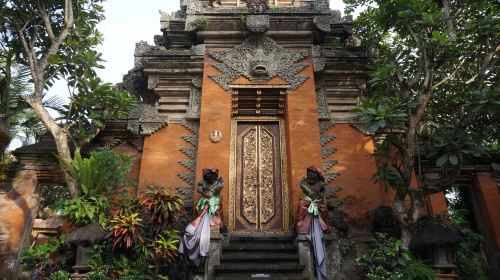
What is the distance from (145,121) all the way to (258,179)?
2787mm

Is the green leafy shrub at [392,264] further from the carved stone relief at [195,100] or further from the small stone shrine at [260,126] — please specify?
the carved stone relief at [195,100]

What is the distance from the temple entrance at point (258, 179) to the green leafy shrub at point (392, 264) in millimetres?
1965

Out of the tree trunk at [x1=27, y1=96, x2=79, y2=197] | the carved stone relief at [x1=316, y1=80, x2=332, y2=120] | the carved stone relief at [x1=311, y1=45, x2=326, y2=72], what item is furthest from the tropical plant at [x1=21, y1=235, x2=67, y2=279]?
the carved stone relief at [x1=311, y1=45, x2=326, y2=72]

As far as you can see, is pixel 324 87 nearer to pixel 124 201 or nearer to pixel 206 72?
pixel 206 72

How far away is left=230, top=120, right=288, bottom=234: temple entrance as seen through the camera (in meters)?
8.45

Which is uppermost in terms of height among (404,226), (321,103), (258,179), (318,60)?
(318,60)

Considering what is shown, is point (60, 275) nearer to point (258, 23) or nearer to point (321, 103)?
point (321, 103)

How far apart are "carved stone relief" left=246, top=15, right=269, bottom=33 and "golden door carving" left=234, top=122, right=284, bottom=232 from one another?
224cm

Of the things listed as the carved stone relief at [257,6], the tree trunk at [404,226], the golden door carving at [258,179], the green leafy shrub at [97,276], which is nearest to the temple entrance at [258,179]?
the golden door carving at [258,179]

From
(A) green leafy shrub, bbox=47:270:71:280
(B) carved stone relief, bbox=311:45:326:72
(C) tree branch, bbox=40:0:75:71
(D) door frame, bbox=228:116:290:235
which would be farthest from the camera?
(B) carved stone relief, bbox=311:45:326:72

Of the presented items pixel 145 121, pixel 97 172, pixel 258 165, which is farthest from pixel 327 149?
pixel 97 172

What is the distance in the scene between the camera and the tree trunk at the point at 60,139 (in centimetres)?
782

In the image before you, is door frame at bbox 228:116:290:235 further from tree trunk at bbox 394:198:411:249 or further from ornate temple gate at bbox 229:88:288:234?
tree trunk at bbox 394:198:411:249

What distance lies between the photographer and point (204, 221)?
711 centimetres
